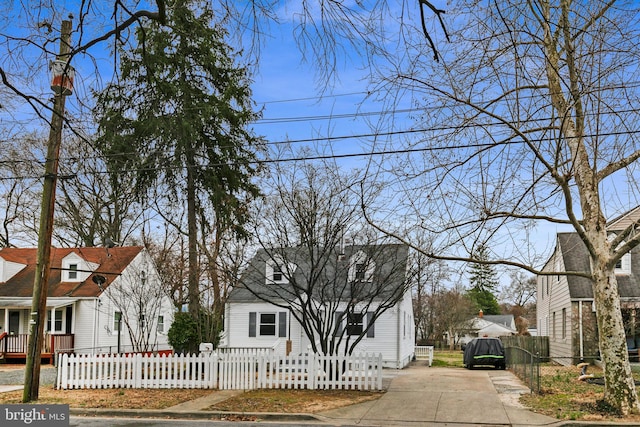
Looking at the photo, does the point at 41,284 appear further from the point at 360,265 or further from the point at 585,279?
the point at 585,279

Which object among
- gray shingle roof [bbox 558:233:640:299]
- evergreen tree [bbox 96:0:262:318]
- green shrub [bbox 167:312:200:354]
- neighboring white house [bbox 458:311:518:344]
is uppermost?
evergreen tree [bbox 96:0:262:318]

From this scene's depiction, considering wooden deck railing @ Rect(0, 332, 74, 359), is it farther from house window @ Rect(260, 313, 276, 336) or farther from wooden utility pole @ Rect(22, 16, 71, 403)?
wooden utility pole @ Rect(22, 16, 71, 403)

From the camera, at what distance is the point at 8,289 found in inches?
1292

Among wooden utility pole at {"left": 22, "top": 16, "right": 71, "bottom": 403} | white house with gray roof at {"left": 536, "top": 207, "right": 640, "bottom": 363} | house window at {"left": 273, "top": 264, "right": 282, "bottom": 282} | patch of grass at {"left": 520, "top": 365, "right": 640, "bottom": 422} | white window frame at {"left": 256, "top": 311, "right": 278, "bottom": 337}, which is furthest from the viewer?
white window frame at {"left": 256, "top": 311, "right": 278, "bottom": 337}

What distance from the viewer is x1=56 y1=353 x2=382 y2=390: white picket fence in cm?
1728

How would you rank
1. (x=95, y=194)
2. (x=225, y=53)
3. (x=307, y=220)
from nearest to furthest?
(x=307, y=220)
(x=225, y=53)
(x=95, y=194)

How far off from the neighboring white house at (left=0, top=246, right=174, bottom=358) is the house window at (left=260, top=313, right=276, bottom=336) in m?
4.74

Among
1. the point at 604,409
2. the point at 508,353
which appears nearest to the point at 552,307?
the point at 508,353

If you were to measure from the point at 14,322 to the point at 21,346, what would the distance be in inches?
103

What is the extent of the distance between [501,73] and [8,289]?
29041 mm

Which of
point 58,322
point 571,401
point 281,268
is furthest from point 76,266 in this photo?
point 571,401

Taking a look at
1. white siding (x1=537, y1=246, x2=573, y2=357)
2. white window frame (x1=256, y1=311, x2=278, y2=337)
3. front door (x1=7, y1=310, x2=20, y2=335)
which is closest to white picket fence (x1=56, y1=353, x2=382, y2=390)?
white siding (x1=537, y1=246, x2=573, y2=357)

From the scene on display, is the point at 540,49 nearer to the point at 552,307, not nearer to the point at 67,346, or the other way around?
the point at 552,307

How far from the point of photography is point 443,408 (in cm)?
1434
